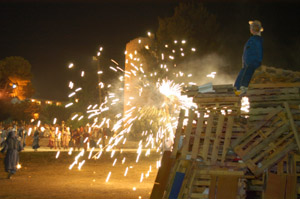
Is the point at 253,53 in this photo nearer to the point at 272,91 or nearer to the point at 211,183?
the point at 272,91

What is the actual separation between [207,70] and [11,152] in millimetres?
25151

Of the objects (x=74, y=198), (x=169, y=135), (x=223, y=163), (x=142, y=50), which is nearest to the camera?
(x=223, y=163)

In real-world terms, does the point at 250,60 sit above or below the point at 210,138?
above

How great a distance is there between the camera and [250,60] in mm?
9367

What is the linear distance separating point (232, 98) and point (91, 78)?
203 ft

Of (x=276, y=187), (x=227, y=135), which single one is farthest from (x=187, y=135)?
(x=276, y=187)

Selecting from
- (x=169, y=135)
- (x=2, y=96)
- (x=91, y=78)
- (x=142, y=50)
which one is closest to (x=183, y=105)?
(x=169, y=135)

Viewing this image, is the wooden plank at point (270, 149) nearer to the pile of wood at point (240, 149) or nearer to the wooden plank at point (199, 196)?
the pile of wood at point (240, 149)

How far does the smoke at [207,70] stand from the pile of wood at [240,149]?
1007 inches

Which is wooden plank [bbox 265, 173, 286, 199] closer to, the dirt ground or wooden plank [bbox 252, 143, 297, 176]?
wooden plank [bbox 252, 143, 297, 176]

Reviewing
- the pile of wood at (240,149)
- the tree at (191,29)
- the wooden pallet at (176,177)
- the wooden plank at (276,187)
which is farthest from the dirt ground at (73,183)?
the tree at (191,29)

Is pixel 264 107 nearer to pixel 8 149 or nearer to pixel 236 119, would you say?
pixel 236 119

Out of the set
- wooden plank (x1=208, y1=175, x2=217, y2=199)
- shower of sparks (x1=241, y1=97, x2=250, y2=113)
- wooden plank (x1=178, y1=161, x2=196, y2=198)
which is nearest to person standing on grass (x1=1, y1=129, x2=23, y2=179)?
wooden plank (x1=178, y1=161, x2=196, y2=198)

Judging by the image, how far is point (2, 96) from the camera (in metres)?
53.8
